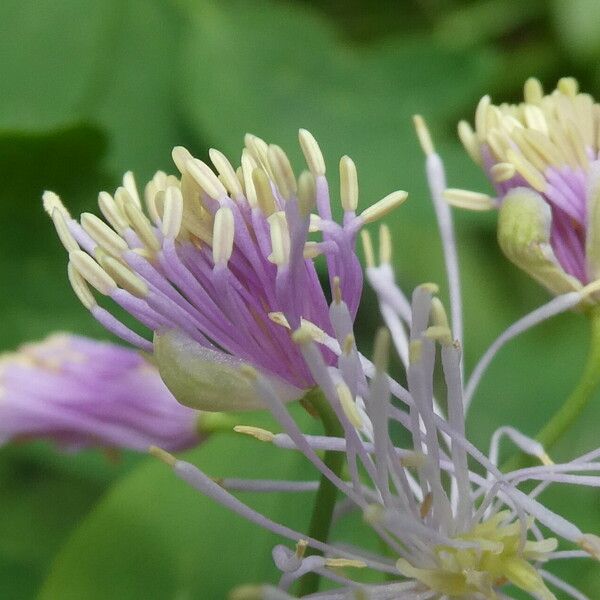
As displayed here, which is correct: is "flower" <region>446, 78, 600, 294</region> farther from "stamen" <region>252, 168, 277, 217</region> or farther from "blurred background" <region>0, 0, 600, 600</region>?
"blurred background" <region>0, 0, 600, 600</region>

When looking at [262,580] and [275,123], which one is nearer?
[262,580]

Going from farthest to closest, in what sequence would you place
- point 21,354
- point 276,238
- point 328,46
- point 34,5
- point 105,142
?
point 328,46
point 34,5
point 105,142
point 21,354
point 276,238

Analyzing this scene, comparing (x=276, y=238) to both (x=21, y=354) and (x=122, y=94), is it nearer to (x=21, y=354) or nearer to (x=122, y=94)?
(x=21, y=354)

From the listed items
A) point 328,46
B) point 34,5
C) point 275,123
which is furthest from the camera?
point 328,46

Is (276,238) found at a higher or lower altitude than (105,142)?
lower

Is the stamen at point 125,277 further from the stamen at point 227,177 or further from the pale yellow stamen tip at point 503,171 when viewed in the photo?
the pale yellow stamen tip at point 503,171

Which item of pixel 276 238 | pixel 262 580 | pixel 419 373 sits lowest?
pixel 262 580

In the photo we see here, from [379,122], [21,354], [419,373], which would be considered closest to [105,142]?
[21,354]
